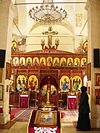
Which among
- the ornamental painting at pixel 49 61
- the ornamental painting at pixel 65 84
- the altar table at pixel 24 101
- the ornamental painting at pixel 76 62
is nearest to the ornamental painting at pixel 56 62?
the ornamental painting at pixel 49 61

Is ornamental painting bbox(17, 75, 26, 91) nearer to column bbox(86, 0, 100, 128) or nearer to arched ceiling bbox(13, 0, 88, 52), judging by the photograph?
arched ceiling bbox(13, 0, 88, 52)

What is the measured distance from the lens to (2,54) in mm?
7324

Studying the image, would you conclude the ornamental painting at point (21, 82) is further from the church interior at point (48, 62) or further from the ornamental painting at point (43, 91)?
the ornamental painting at point (43, 91)

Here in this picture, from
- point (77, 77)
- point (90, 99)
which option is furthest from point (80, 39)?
point (90, 99)

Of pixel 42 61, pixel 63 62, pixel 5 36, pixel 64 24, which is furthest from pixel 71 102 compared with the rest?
pixel 64 24

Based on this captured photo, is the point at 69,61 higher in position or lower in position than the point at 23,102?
higher

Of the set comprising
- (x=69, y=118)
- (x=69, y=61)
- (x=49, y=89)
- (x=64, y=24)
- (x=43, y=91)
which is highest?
(x=64, y=24)

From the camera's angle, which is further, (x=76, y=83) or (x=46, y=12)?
(x=76, y=83)

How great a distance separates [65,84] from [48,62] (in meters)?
2.33

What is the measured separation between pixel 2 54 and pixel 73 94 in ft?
22.5

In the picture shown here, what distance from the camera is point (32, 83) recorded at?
13789 mm

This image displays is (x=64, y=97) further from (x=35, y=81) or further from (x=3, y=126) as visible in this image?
(x=3, y=126)

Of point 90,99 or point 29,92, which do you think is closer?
point 90,99

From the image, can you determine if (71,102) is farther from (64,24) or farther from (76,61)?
(64,24)
